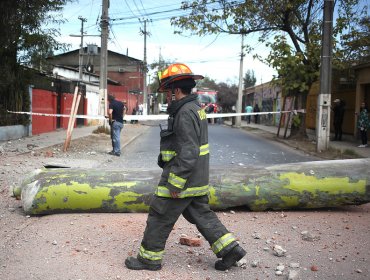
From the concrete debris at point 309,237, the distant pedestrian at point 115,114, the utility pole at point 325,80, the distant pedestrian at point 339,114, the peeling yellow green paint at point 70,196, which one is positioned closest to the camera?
the concrete debris at point 309,237

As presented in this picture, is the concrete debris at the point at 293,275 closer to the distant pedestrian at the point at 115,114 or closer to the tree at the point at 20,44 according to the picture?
the distant pedestrian at the point at 115,114

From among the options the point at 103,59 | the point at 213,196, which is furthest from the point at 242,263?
the point at 103,59

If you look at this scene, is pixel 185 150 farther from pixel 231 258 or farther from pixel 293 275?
pixel 293 275

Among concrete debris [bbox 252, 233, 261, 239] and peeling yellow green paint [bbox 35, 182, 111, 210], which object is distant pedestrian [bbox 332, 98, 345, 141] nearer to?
concrete debris [bbox 252, 233, 261, 239]

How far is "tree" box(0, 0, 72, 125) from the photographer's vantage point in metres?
15.3

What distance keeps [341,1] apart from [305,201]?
14.1m

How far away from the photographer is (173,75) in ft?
13.1

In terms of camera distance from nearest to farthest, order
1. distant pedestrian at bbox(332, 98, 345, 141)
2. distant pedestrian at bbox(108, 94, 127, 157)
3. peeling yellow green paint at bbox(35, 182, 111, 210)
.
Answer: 1. peeling yellow green paint at bbox(35, 182, 111, 210)
2. distant pedestrian at bbox(108, 94, 127, 157)
3. distant pedestrian at bbox(332, 98, 345, 141)

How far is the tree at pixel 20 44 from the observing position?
15.3 meters

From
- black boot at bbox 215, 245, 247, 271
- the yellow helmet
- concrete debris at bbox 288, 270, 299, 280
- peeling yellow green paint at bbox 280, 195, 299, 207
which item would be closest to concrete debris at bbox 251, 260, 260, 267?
black boot at bbox 215, 245, 247, 271

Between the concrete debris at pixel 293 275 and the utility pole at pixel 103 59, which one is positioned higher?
the utility pole at pixel 103 59

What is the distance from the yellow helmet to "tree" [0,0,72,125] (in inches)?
494

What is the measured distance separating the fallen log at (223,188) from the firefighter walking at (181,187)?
1667 mm

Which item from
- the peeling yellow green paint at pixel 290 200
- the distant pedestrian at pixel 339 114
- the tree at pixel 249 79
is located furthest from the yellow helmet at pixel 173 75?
the tree at pixel 249 79
